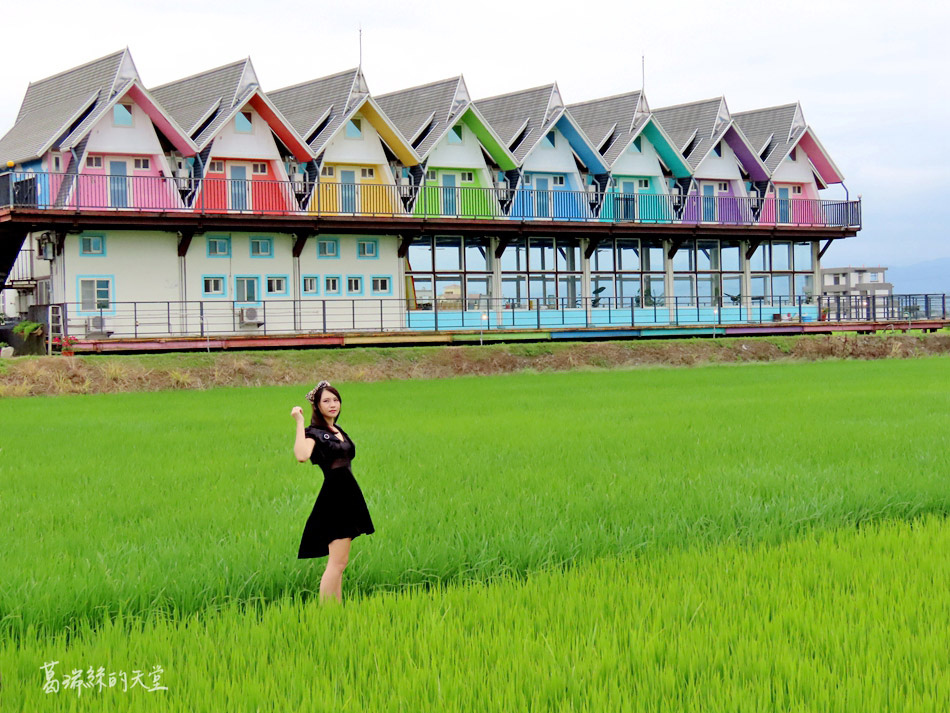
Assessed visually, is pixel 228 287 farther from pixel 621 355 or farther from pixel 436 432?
pixel 436 432

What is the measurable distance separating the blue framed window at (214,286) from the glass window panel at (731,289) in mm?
21606

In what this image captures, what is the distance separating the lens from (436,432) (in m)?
16.2

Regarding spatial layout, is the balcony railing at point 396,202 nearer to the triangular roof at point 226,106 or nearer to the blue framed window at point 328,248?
the blue framed window at point 328,248

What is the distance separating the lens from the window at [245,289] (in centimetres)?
3675

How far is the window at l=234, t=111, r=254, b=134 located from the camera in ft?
121

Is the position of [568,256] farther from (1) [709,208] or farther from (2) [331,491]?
(2) [331,491]

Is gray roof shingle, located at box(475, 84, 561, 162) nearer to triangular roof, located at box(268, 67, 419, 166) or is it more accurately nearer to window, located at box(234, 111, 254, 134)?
triangular roof, located at box(268, 67, 419, 166)

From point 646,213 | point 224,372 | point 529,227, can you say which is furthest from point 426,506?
point 646,213

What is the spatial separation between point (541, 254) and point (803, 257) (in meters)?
13.8

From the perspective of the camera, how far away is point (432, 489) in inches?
415

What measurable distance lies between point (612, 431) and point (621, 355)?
22187mm

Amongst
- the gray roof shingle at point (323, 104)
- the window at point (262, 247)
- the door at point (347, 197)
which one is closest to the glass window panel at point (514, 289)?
the door at point (347, 197)

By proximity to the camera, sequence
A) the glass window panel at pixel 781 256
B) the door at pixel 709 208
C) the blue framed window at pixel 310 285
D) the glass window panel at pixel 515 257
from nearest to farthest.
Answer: the blue framed window at pixel 310 285
the glass window panel at pixel 515 257
the door at pixel 709 208
the glass window panel at pixel 781 256

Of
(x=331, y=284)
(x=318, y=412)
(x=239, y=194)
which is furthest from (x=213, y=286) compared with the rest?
(x=318, y=412)
